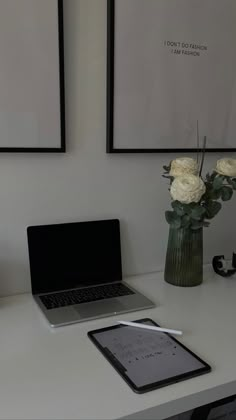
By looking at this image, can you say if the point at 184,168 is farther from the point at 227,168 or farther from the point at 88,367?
the point at 88,367

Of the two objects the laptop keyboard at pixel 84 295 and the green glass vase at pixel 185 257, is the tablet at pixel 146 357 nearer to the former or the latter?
the laptop keyboard at pixel 84 295

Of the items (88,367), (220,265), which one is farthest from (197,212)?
(88,367)

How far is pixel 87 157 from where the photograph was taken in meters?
1.24

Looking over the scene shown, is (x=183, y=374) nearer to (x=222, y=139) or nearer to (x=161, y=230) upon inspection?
(x=161, y=230)

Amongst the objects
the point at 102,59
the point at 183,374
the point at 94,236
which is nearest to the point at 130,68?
the point at 102,59

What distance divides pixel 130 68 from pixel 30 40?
1.08 feet

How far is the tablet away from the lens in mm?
787

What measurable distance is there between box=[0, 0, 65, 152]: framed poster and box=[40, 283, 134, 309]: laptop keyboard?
46 centimetres

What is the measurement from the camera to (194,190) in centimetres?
113

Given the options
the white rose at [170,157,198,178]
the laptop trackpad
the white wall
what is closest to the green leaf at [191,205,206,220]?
the white rose at [170,157,198,178]

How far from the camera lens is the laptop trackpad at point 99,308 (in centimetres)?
107

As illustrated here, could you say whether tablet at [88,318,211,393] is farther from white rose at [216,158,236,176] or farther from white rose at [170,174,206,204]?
white rose at [216,158,236,176]

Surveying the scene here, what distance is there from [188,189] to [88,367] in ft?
1.90

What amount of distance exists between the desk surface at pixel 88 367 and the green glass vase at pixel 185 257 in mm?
118
